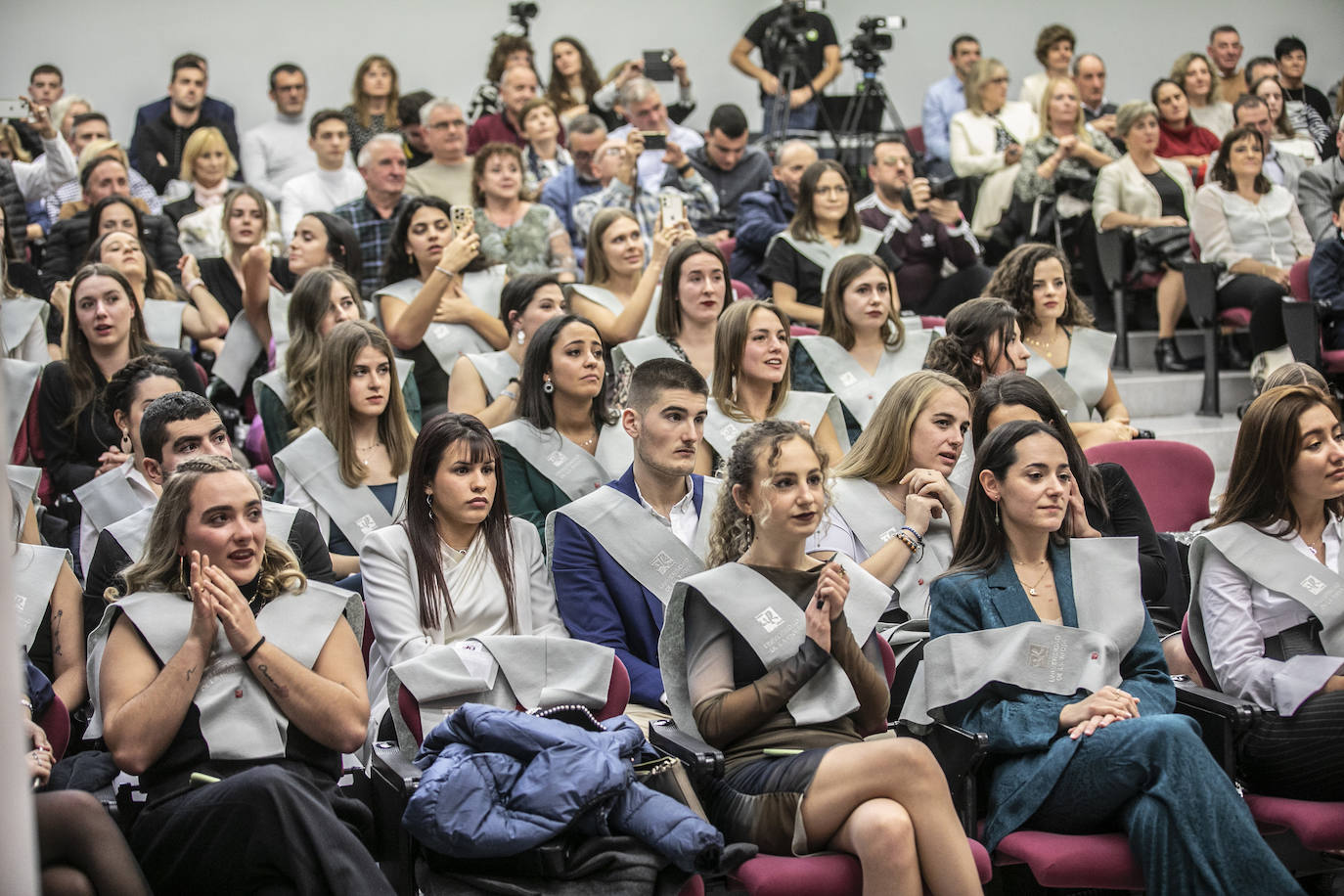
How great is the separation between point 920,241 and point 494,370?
2396 millimetres

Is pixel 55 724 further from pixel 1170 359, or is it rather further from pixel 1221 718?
pixel 1170 359

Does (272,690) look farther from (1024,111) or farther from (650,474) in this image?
(1024,111)

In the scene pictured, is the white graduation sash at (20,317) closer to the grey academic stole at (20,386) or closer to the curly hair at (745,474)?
the grey academic stole at (20,386)

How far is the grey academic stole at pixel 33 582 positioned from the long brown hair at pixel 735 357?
78.8 inches

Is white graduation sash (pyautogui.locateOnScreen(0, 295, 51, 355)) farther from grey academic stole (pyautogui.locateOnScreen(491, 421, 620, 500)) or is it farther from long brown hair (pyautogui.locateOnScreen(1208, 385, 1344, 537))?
long brown hair (pyautogui.locateOnScreen(1208, 385, 1344, 537))

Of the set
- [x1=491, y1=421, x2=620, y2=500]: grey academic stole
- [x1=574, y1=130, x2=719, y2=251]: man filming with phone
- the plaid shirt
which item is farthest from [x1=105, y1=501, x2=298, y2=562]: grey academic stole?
[x1=574, y1=130, x2=719, y2=251]: man filming with phone

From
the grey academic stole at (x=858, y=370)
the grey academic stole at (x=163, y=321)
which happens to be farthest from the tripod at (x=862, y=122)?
the grey academic stole at (x=163, y=321)

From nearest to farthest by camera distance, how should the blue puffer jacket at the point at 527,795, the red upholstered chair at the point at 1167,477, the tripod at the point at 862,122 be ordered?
the blue puffer jacket at the point at 527,795 → the red upholstered chair at the point at 1167,477 → the tripod at the point at 862,122

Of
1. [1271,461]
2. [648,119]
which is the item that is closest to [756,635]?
[1271,461]

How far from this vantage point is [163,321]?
17.8ft

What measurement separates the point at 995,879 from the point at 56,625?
213 cm

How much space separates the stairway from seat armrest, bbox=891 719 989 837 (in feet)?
12.1

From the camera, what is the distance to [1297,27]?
11219 mm

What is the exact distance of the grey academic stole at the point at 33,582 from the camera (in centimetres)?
312
